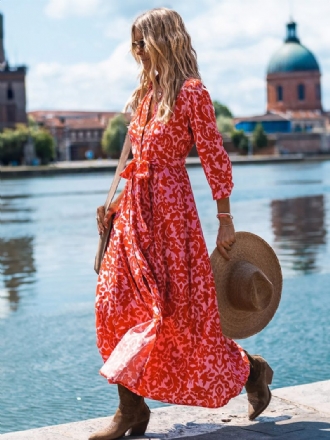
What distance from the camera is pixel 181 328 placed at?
3312 mm

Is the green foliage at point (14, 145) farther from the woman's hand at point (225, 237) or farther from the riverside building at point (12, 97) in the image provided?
the woman's hand at point (225, 237)

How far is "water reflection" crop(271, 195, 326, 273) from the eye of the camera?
10.1 metres

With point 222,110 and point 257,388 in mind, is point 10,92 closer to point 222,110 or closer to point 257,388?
point 222,110

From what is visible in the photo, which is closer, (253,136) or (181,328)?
(181,328)

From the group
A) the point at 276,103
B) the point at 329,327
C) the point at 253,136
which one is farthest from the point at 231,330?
the point at 276,103

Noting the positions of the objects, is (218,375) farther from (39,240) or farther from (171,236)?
(39,240)

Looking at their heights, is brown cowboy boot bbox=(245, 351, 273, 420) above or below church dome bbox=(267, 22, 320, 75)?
below

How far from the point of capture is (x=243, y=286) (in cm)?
348

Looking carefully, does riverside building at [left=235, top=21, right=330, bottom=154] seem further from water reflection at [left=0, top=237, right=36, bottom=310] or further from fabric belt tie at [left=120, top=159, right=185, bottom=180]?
fabric belt tie at [left=120, top=159, right=185, bottom=180]

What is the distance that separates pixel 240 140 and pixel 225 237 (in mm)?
106232

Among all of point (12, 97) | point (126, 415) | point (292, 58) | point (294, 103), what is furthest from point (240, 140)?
point (126, 415)

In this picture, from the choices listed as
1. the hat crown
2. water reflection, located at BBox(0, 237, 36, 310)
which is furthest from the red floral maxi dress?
water reflection, located at BBox(0, 237, 36, 310)

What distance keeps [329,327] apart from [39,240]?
8394 mm

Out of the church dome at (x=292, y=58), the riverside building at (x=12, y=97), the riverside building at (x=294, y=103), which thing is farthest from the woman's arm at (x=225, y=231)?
the church dome at (x=292, y=58)
